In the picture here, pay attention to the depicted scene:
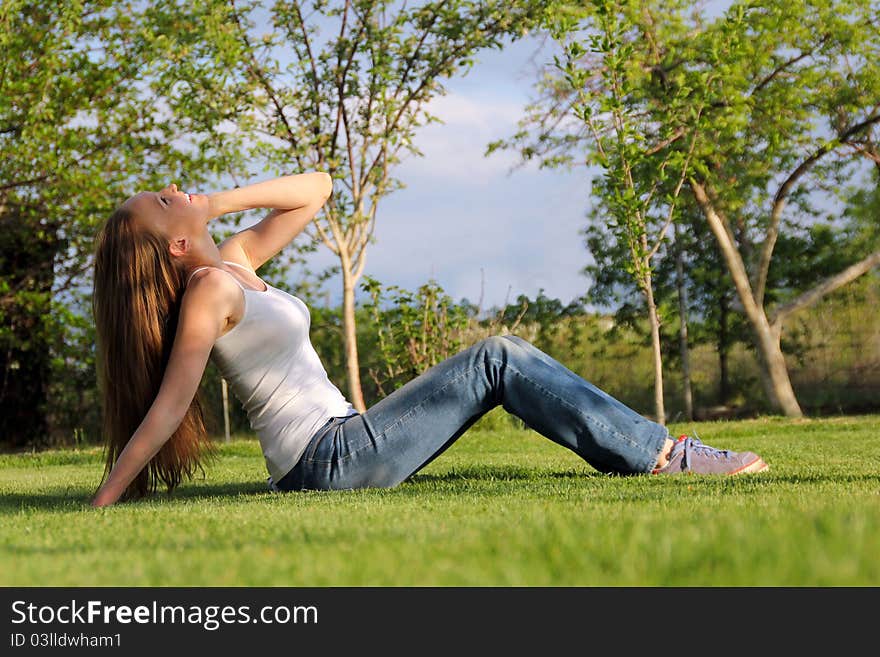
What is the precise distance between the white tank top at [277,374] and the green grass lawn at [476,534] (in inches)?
8.8

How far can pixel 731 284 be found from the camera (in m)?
14.2

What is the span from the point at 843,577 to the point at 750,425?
8.51 m

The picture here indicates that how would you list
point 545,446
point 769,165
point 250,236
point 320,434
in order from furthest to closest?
point 769,165 → point 545,446 → point 250,236 → point 320,434

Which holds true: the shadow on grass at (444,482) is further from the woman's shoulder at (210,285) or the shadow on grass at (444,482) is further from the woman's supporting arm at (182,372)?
the woman's shoulder at (210,285)

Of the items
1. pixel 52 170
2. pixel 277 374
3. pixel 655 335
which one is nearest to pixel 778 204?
pixel 655 335

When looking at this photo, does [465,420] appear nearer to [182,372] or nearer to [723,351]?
[182,372]

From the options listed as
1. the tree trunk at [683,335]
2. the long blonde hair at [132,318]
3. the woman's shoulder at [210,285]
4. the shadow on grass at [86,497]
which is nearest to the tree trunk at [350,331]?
the tree trunk at [683,335]

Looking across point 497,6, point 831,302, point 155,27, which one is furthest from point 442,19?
point 831,302

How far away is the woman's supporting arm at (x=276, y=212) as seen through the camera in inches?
166

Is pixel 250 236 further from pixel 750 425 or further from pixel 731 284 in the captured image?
Answer: pixel 731 284

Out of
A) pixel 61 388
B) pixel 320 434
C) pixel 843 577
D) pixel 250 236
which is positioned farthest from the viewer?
pixel 61 388

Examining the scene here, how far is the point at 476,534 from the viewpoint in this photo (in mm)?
2232

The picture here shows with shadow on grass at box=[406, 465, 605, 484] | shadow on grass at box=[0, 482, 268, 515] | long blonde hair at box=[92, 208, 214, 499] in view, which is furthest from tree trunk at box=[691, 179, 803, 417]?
long blonde hair at box=[92, 208, 214, 499]

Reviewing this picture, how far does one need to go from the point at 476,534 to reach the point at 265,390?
1593 mm
